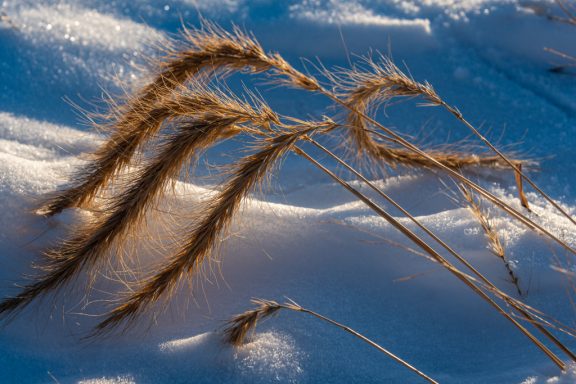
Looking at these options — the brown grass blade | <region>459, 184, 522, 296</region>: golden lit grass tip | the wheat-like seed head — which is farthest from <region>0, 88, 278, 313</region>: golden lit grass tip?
<region>459, 184, 522, 296</region>: golden lit grass tip

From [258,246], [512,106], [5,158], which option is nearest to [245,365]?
[258,246]

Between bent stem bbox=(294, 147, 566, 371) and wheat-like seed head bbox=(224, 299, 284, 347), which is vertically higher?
bent stem bbox=(294, 147, 566, 371)

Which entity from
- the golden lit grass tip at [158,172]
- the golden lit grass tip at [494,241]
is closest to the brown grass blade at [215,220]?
the golden lit grass tip at [158,172]

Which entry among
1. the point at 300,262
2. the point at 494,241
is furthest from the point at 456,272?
the point at 300,262

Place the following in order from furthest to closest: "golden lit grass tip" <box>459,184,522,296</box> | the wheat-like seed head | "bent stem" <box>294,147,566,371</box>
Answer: "golden lit grass tip" <box>459,184,522,296</box> < the wheat-like seed head < "bent stem" <box>294,147,566,371</box>

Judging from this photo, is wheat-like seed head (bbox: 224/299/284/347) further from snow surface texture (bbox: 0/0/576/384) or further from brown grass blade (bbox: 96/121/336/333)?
brown grass blade (bbox: 96/121/336/333)

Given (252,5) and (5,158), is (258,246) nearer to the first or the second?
(5,158)

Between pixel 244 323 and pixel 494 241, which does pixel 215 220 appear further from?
pixel 494 241

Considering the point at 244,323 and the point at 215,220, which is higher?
the point at 215,220

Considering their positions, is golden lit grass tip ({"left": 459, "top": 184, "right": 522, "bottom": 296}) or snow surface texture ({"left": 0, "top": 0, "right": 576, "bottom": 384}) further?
golden lit grass tip ({"left": 459, "top": 184, "right": 522, "bottom": 296})
